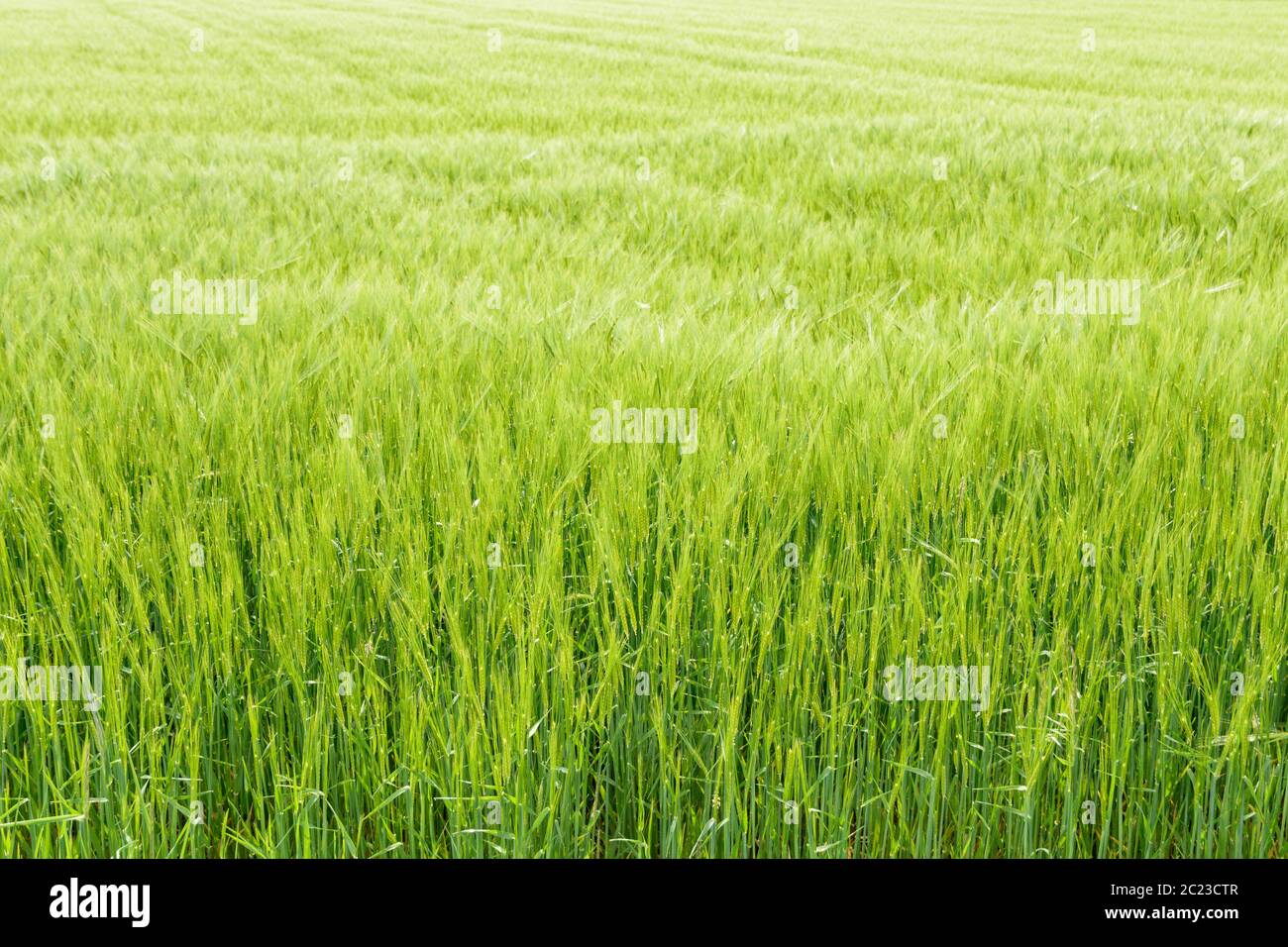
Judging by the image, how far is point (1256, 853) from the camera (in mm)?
1214

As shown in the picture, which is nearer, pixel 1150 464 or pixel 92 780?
pixel 92 780

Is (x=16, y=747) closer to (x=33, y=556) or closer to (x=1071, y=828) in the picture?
(x=33, y=556)

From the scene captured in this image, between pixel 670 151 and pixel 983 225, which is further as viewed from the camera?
pixel 670 151

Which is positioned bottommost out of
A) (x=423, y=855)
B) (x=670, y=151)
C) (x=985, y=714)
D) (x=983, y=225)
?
(x=423, y=855)

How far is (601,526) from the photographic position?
1454 millimetres

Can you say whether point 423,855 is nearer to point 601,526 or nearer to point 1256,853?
point 601,526

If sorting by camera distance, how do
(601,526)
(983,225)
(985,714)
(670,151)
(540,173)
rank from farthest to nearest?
(670,151)
(540,173)
(983,225)
(601,526)
(985,714)
